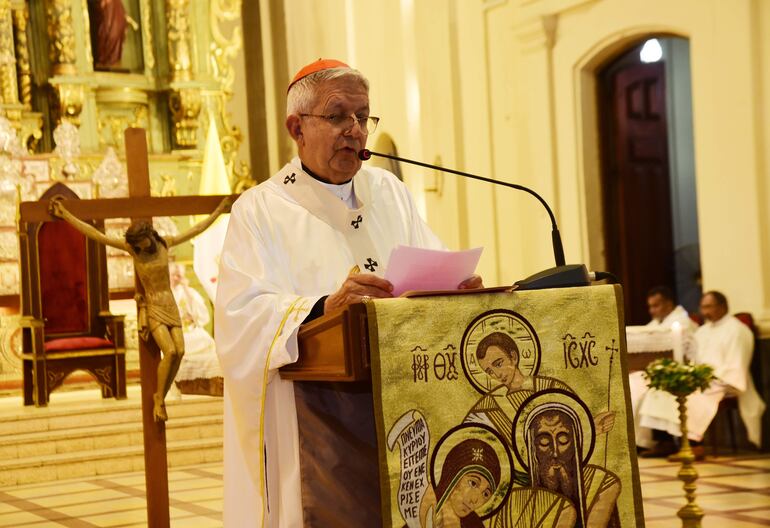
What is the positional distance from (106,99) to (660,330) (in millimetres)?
7474

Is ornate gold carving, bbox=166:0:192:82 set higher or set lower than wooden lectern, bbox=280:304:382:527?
higher

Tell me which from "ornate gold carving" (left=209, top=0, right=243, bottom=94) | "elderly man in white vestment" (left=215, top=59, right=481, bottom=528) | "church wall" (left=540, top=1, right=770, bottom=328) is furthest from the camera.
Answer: "ornate gold carving" (left=209, top=0, right=243, bottom=94)

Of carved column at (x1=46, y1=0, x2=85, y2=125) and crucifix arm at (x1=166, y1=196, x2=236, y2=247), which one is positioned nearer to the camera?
crucifix arm at (x1=166, y1=196, x2=236, y2=247)

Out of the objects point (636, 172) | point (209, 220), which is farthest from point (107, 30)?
point (209, 220)

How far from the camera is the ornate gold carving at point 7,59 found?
1281 centimetres

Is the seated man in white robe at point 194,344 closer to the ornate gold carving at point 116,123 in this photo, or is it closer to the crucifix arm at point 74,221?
the ornate gold carving at point 116,123

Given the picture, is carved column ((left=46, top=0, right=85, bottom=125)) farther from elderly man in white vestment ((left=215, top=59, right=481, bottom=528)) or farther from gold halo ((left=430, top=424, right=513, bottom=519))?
gold halo ((left=430, top=424, right=513, bottom=519))

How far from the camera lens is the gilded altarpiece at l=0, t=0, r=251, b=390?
476 inches

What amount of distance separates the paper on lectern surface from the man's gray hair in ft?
2.29

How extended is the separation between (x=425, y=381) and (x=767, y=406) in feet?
20.3

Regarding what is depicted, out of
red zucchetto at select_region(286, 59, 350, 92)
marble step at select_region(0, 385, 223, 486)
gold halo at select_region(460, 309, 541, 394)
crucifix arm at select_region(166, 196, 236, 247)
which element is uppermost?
red zucchetto at select_region(286, 59, 350, 92)

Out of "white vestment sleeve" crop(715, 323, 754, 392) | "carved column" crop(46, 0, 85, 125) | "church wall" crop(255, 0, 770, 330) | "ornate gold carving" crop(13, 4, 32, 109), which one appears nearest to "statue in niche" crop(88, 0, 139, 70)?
"carved column" crop(46, 0, 85, 125)

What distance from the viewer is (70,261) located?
447 inches

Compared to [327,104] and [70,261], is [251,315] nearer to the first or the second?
[327,104]
